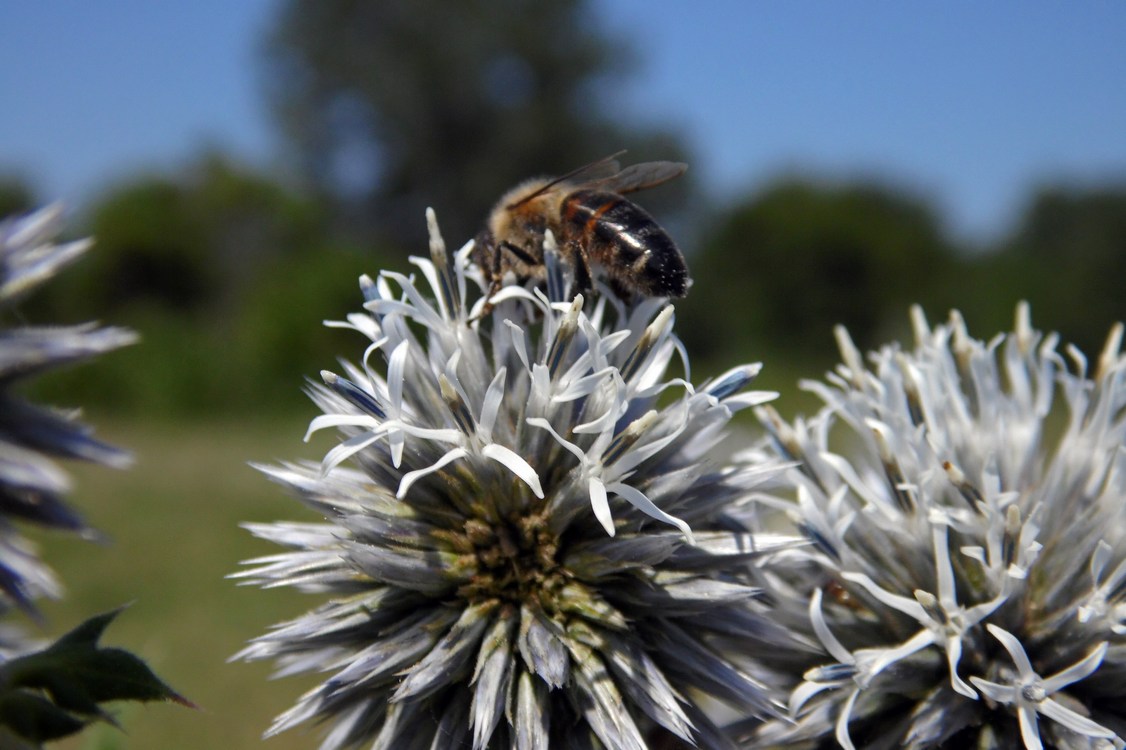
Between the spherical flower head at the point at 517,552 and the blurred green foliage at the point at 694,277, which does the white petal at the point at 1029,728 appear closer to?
the spherical flower head at the point at 517,552

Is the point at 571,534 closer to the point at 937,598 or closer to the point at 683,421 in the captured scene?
the point at 683,421

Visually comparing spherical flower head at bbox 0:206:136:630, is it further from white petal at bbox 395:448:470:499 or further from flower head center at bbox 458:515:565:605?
flower head center at bbox 458:515:565:605

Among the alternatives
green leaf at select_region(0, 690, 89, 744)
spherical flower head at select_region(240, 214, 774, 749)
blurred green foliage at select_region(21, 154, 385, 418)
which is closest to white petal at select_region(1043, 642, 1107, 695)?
spherical flower head at select_region(240, 214, 774, 749)

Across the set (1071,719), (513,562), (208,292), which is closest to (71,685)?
(513,562)

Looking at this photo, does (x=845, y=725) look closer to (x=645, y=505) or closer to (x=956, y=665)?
(x=956, y=665)

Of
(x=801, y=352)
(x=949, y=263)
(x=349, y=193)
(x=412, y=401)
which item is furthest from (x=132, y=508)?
(x=949, y=263)

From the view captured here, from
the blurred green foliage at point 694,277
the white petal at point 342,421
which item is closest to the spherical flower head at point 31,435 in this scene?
the white petal at point 342,421
